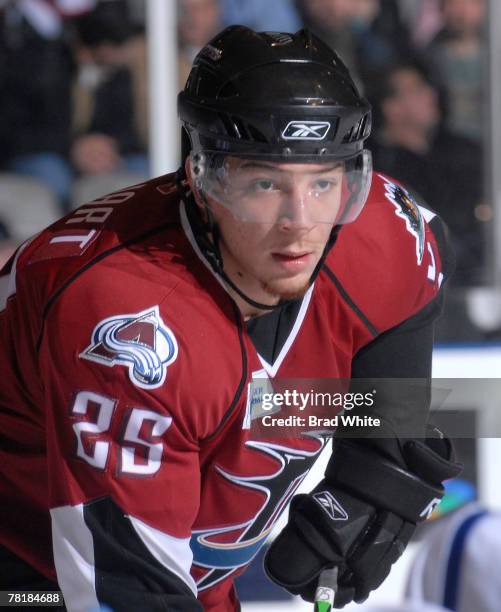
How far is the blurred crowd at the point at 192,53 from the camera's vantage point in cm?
369

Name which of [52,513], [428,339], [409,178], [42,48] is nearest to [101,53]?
[42,48]

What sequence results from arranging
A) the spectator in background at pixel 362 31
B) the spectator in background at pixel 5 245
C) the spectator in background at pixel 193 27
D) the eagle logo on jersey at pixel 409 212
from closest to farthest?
the eagle logo on jersey at pixel 409 212, the spectator in background at pixel 5 245, the spectator in background at pixel 193 27, the spectator in background at pixel 362 31

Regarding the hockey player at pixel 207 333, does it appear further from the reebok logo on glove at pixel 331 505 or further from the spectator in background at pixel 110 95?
the spectator in background at pixel 110 95

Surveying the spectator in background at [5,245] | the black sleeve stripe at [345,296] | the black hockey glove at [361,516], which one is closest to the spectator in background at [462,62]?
the spectator in background at [5,245]

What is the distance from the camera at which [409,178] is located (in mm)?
3707

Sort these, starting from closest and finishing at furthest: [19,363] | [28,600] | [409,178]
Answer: [19,363] → [28,600] → [409,178]

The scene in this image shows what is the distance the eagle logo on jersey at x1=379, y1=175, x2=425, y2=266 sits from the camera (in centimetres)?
197

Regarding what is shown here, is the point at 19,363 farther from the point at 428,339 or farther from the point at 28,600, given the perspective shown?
the point at 428,339

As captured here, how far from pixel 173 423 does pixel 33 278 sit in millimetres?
295

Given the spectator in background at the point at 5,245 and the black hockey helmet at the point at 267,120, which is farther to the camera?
the spectator in background at the point at 5,245

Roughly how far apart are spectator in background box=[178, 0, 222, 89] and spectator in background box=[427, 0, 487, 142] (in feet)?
2.18

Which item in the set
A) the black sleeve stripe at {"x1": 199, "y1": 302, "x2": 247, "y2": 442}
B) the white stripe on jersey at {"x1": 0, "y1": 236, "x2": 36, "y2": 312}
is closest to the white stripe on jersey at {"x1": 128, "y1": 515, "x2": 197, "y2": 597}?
the black sleeve stripe at {"x1": 199, "y1": 302, "x2": 247, "y2": 442}

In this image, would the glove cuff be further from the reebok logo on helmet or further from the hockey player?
the reebok logo on helmet

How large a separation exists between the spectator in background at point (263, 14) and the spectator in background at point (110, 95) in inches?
11.1
